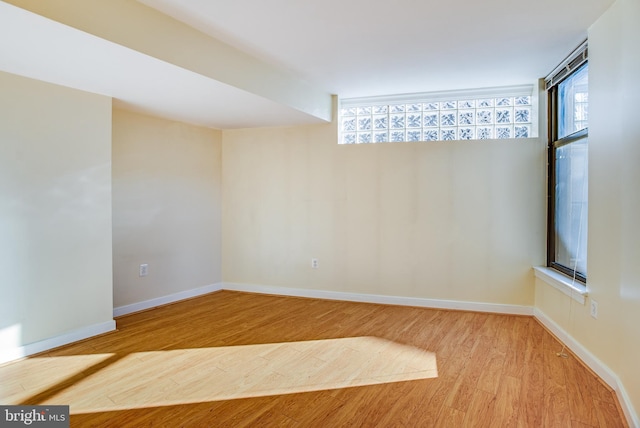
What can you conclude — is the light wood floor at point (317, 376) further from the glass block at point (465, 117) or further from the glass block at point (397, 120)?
the glass block at point (397, 120)

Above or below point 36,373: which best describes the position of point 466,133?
above

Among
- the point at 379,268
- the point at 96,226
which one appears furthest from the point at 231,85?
the point at 379,268

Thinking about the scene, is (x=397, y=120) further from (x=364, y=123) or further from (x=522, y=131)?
(x=522, y=131)

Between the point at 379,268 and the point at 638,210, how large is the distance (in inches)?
109

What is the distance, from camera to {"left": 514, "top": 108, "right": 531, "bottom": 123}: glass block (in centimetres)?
403

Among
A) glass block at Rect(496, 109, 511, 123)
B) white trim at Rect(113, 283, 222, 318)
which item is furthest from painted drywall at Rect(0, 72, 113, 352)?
glass block at Rect(496, 109, 511, 123)

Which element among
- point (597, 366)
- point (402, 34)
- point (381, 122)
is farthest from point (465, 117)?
point (597, 366)

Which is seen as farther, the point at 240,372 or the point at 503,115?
the point at 503,115

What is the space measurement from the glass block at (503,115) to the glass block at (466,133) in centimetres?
29

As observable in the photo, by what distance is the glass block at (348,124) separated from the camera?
185 inches

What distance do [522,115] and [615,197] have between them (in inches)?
79.6

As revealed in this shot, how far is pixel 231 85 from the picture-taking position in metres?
3.10

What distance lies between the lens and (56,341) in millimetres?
3027

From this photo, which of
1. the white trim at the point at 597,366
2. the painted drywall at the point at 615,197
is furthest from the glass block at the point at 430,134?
the white trim at the point at 597,366
